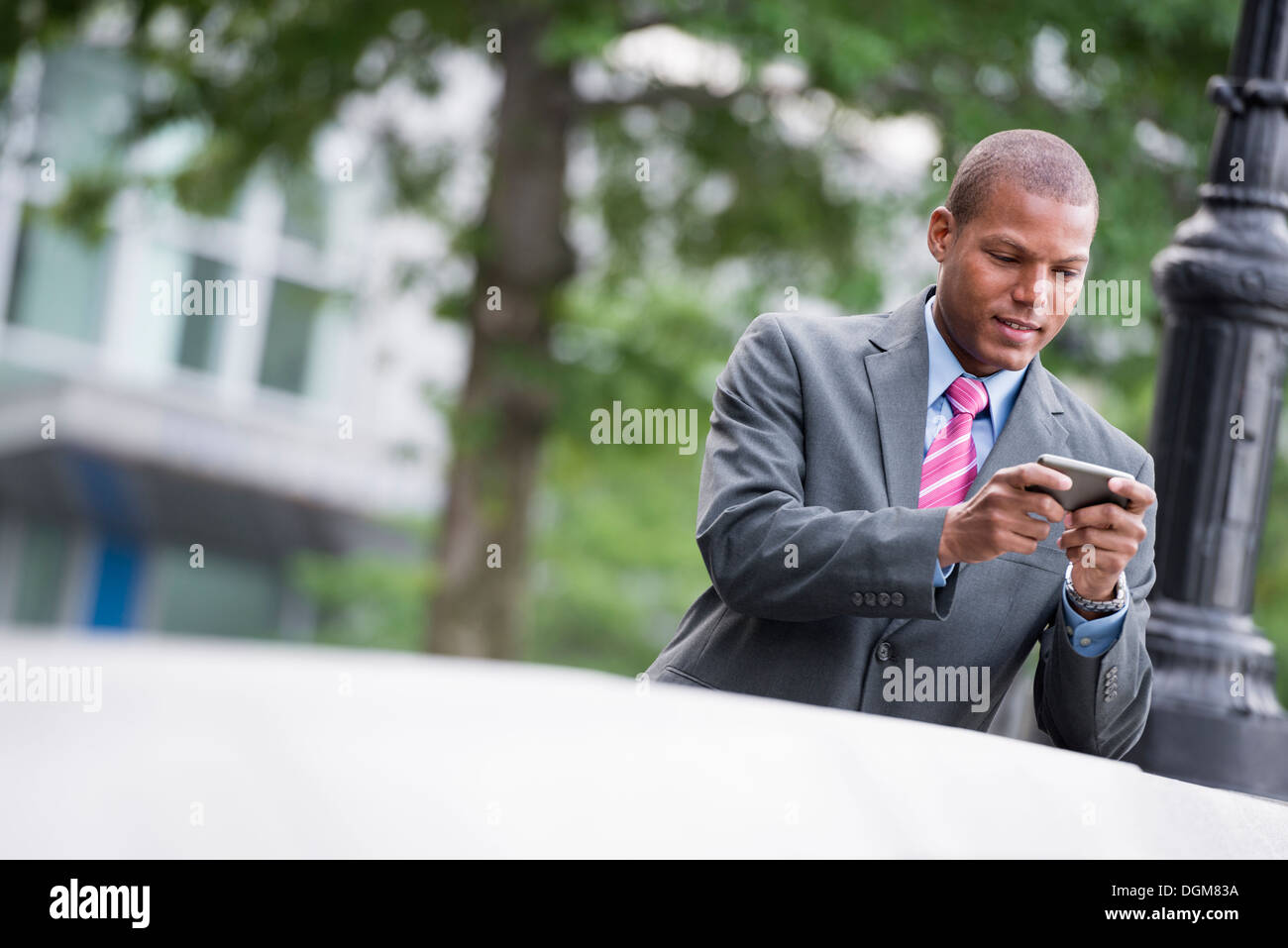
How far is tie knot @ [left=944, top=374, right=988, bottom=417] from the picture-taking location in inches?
99.0

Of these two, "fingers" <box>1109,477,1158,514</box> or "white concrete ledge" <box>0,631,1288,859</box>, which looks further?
"fingers" <box>1109,477,1158,514</box>

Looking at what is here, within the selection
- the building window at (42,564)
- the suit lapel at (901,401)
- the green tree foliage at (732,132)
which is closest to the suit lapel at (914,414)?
the suit lapel at (901,401)

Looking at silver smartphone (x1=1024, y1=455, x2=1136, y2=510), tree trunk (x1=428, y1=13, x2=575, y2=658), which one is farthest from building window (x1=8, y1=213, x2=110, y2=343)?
silver smartphone (x1=1024, y1=455, x2=1136, y2=510)

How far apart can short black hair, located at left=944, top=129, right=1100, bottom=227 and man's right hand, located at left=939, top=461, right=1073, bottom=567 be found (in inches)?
17.9

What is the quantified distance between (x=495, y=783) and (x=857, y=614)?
80 centimetres

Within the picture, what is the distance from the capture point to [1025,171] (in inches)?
92.0

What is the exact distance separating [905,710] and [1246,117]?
8.19ft

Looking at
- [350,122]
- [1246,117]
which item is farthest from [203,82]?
[1246,117]

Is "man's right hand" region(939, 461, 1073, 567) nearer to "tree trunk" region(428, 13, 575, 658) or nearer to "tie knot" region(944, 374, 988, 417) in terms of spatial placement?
"tie knot" region(944, 374, 988, 417)

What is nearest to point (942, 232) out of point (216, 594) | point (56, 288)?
point (56, 288)

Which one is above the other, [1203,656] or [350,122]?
[350,122]

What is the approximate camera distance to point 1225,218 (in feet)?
13.7

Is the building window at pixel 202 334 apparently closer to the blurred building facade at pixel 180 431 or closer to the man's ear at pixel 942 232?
the blurred building facade at pixel 180 431
